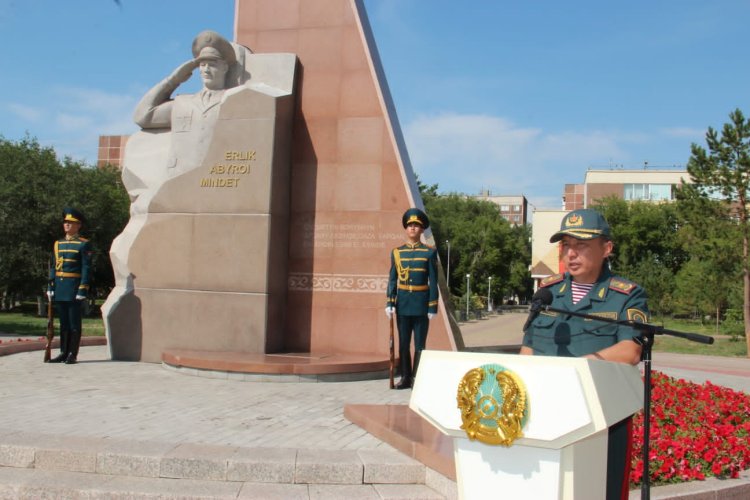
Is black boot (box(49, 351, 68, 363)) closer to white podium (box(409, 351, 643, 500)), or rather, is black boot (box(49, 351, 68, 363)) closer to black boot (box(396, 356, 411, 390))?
black boot (box(396, 356, 411, 390))

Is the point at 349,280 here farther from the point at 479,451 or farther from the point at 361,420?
the point at 479,451

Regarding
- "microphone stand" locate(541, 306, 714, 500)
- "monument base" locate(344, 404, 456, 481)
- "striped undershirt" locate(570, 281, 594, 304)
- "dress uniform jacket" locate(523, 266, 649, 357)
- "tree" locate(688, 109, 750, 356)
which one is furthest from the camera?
"tree" locate(688, 109, 750, 356)

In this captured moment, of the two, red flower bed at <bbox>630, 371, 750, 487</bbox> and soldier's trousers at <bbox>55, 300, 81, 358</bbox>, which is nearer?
red flower bed at <bbox>630, 371, 750, 487</bbox>

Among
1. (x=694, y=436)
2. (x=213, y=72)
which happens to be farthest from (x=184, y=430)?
(x=213, y=72)

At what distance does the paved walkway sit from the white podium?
188cm

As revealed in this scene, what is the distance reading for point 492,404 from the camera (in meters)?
2.17

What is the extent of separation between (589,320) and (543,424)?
109cm

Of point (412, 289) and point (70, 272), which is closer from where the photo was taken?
point (412, 289)

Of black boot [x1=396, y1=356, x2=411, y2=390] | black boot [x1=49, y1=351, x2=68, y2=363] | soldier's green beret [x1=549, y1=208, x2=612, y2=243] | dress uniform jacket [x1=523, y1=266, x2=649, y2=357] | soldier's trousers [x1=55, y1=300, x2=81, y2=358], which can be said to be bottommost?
black boot [x1=49, y1=351, x2=68, y2=363]

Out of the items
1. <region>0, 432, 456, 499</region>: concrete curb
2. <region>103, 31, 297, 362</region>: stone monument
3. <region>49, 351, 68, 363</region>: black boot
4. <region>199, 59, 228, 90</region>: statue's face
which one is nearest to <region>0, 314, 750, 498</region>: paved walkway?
<region>0, 432, 456, 499</region>: concrete curb

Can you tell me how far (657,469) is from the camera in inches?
168

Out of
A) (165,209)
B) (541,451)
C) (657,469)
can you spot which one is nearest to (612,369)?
(541,451)

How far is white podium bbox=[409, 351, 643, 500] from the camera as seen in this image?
2.07m

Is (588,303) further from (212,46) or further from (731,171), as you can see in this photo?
(731,171)
